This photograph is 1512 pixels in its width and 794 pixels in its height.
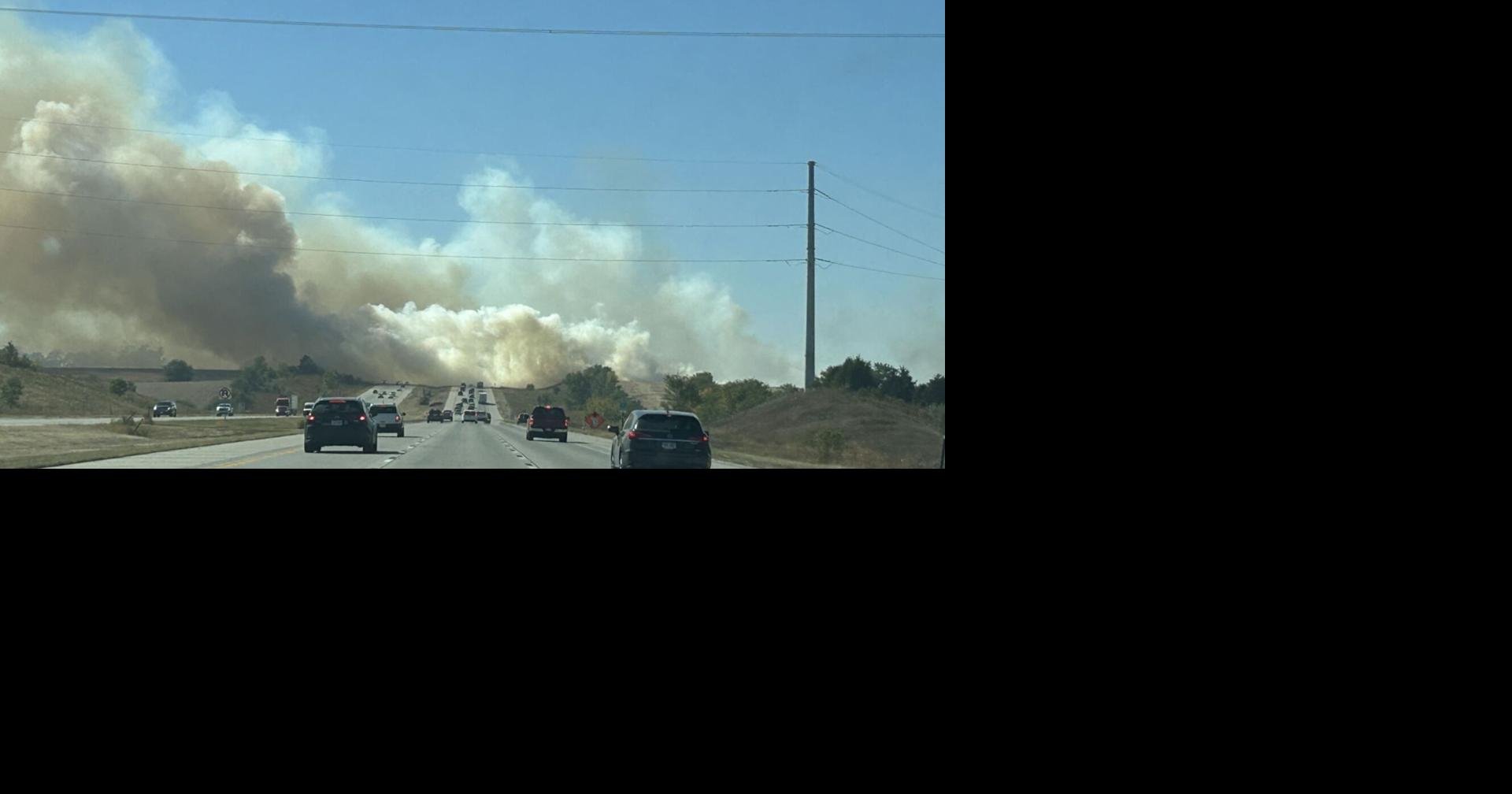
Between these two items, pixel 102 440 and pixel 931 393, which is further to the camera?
pixel 931 393

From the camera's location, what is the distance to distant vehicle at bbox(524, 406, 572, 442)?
6284 centimetres

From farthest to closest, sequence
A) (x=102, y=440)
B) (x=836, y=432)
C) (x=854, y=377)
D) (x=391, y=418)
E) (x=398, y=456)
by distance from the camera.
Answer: (x=854, y=377) < (x=391, y=418) < (x=836, y=432) < (x=102, y=440) < (x=398, y=456)

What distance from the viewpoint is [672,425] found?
30891 mm

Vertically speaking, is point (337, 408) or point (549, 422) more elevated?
point (337, 408)

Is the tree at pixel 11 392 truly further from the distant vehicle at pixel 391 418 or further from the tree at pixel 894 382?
the tree at pixel 894 382

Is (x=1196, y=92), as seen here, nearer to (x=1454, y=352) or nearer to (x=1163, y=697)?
(x=1454, y=352)

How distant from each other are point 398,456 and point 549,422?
1881cm

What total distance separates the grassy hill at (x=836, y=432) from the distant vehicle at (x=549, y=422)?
6550 millimetres

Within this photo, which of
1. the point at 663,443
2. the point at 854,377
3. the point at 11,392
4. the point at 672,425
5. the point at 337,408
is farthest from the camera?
the point at 854,377

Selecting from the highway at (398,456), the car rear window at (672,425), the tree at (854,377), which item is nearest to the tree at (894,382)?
the tree at (854,377)

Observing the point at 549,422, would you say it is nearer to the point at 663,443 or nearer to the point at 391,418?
the point at 391,418

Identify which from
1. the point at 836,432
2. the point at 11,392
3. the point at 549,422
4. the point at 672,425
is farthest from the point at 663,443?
the point at 11,392

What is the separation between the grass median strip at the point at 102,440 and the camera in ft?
133

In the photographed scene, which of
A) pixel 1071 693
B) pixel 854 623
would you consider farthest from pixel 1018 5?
pixel 1071 693
